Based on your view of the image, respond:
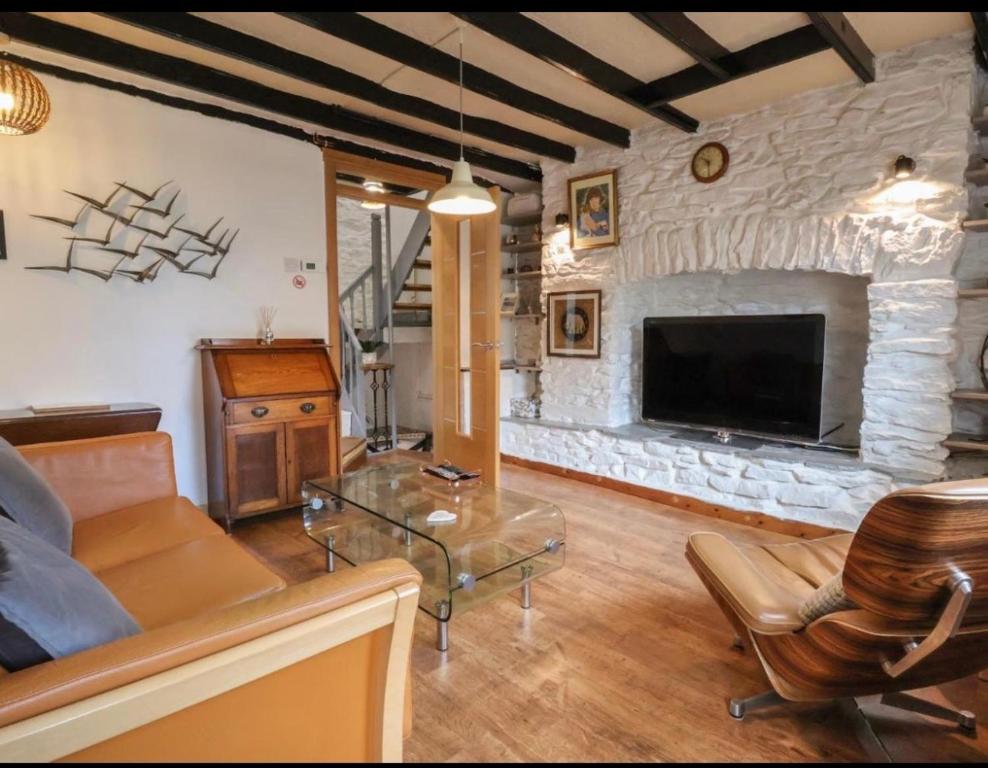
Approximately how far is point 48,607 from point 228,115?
10.8 feet

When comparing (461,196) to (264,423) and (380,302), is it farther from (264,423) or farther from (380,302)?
(380,302)

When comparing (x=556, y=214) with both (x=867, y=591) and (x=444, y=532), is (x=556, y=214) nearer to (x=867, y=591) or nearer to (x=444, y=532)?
(x=444, y=532)

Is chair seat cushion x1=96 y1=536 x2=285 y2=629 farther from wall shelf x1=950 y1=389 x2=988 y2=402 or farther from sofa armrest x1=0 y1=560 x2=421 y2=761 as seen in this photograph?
wall shelf x1=950 y1=389 x2=988 y2=402

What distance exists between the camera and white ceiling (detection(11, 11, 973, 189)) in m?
2.45

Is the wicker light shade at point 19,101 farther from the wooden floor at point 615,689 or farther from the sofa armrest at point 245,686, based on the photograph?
the sofa armrest at point 245,686

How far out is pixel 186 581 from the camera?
157 cm

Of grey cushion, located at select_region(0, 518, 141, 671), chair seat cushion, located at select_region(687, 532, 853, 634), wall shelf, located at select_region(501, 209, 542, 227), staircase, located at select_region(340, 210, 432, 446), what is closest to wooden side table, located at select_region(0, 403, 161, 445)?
grey cushion, located at select_region(0, 518, 141, 671)

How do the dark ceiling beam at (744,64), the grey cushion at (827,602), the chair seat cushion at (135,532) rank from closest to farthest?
the grey cushion at (827,602)
the chair seat cushion at (135,532)
the dark ceiling beam at (744,64)

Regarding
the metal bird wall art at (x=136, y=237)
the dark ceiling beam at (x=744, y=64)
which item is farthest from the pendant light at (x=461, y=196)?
the metal bird wall art at (x=136, y=237)

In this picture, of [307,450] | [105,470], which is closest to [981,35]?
[307,450]

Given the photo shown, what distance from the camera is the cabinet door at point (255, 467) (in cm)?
300

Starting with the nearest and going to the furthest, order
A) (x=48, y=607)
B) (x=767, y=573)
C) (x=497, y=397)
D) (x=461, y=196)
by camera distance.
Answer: (x=48, y=607)
(x=767, y=573)
(x=461, y=196)
(x=497, y=397)

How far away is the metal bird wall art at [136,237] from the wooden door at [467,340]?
1.60 metres

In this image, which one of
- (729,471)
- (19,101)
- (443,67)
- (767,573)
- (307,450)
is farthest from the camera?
(729,471)
